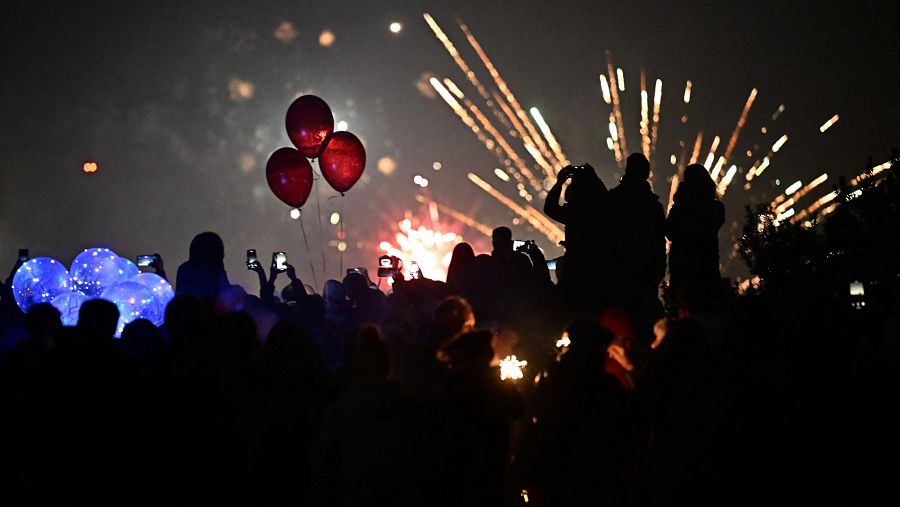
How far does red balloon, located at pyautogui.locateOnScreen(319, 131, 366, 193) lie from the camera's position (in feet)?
47.8

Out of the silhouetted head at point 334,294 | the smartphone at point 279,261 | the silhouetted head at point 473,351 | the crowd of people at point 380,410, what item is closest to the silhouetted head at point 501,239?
the crowd of people at point 380,410

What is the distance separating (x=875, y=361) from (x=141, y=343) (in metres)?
6.50

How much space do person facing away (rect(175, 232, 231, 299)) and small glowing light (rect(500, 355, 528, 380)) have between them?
112 inches

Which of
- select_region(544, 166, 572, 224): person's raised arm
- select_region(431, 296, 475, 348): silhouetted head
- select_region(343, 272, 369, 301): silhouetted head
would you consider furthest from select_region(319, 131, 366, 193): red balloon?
select_region(431, 296, 475, 348): silhouetted head

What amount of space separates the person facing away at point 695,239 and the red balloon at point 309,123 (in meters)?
6.88

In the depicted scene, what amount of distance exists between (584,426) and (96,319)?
3231mm

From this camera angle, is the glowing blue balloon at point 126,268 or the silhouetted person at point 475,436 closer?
the silhouetted person at point 475,436

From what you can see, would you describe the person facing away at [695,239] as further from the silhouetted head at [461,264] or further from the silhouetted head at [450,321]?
the silhouetted head at [450,321]

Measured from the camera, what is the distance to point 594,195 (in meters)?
9.45

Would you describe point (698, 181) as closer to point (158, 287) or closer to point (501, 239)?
point (501, 239)

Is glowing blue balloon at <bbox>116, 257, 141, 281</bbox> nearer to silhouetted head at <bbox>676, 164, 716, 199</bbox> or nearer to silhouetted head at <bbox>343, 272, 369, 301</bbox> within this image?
silhouetted head at <bbox>343, 272, 369, 301</bbox>

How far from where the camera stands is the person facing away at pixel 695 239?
29.8 feet

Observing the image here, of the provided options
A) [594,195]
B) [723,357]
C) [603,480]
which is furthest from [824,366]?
[603,480]

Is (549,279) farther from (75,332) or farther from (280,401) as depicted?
(75,332)
